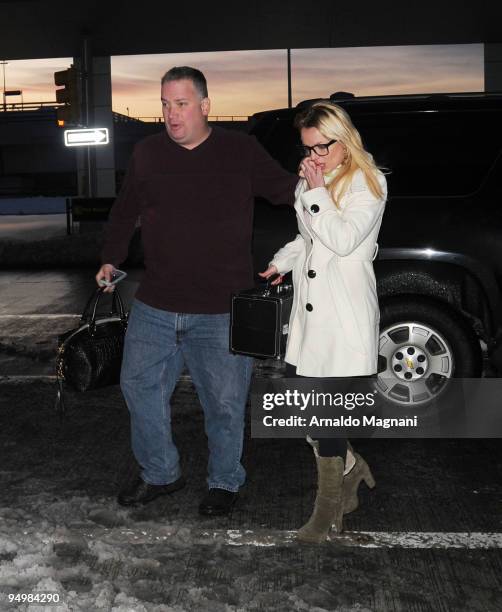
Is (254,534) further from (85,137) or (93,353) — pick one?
(85,137)

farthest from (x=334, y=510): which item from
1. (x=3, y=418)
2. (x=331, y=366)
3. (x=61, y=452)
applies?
(x=3, y=418)

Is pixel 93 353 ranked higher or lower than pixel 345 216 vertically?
lower

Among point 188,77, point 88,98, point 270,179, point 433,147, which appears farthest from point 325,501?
point 88,98

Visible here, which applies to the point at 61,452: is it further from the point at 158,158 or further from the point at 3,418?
the point at 158,158

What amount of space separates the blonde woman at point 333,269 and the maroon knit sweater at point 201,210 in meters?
0.38

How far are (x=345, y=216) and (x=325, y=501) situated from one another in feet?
3.94

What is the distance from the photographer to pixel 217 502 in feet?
15.3

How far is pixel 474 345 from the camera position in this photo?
6.20m

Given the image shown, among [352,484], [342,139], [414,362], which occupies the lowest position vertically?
[352,484]

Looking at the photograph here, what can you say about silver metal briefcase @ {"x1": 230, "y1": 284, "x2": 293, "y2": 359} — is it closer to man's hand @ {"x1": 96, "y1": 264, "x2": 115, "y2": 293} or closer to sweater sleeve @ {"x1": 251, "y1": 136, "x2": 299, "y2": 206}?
sweater sleeve @ {"x1": 251, "y1": 136, "x2": 299, "y2": 206}

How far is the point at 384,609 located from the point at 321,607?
0.73 feet

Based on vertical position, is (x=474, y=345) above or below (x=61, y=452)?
above

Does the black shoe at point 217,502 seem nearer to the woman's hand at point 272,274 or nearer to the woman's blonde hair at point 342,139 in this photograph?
the woman's hand at point 272,274

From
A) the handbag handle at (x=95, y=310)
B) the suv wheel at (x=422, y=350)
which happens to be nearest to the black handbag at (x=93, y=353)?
the handbag handle at (x=95, y=310)
